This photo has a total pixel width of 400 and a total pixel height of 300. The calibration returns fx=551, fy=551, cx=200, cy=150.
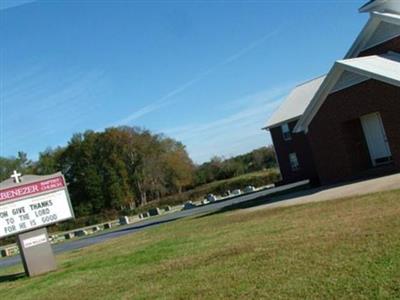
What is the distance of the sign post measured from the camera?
1802 centimetres

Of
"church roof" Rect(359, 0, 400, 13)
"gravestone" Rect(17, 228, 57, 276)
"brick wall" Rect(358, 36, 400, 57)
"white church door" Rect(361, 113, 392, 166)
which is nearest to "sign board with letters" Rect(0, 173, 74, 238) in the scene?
"gravestone" Rect(17, 228, 57, 276)

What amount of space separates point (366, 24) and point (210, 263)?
18319 mm

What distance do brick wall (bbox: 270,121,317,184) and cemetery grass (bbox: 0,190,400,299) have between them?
27.4 meters

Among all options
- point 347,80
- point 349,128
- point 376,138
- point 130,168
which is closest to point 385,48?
point 347,80

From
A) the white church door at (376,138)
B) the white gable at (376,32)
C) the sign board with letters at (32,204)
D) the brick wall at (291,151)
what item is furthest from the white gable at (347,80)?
the brick wall at (291,151)

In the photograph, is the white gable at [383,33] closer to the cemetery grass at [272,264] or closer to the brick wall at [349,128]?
the brick wall at [349,128]

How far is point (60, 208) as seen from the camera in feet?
61.6

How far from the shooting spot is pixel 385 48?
A: 2541 cm

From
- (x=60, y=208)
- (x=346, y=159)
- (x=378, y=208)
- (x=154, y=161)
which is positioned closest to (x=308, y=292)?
(x=378, y=208)

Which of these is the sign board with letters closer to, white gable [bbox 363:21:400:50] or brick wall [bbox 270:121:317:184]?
white gable [bbox 363:21:400:50]

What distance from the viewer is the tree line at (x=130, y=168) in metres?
89.3

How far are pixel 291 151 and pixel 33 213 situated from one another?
30199 mm

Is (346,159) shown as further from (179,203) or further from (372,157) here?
(179,203)

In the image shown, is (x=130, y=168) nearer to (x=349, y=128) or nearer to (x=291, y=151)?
(x=291, y=151)
